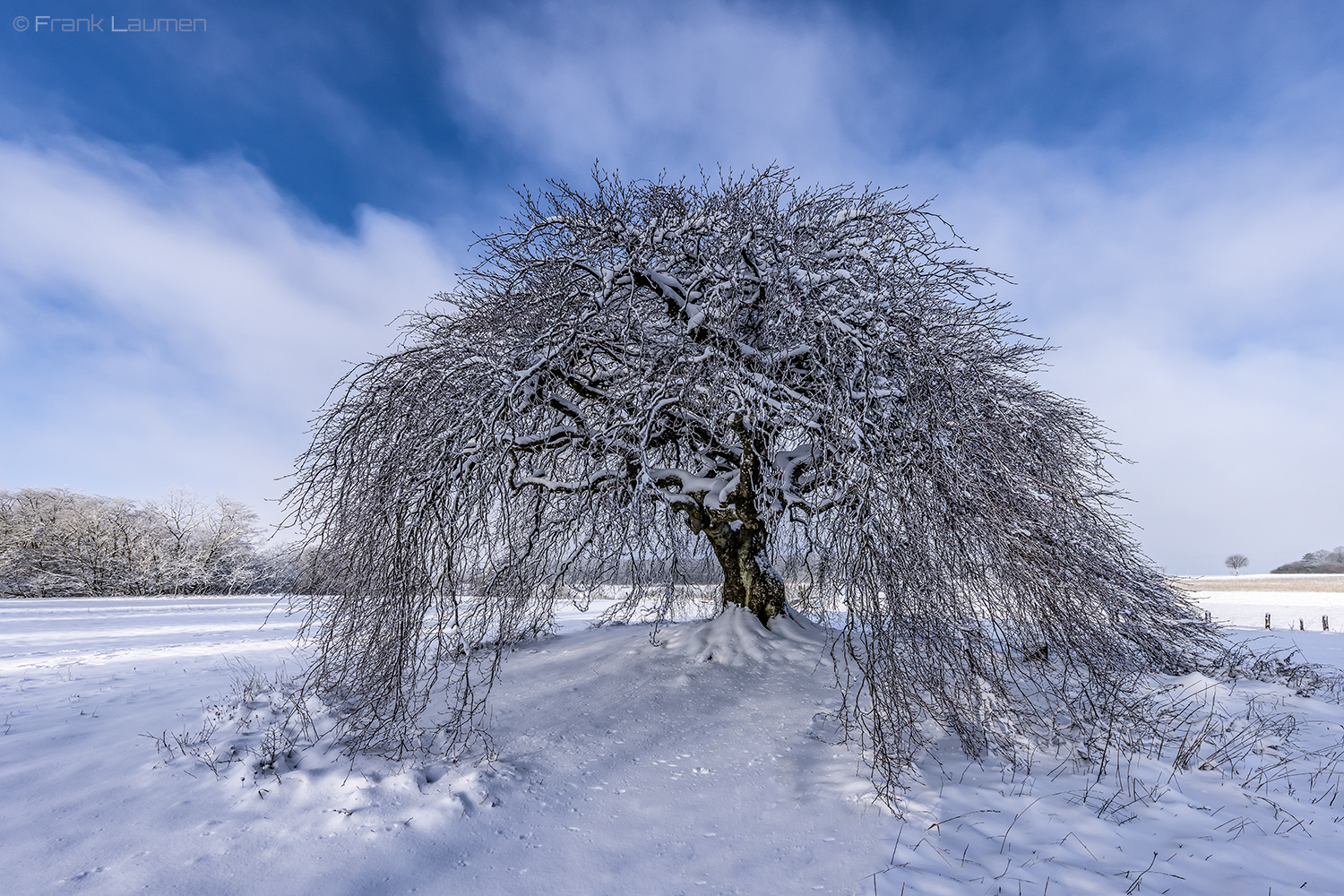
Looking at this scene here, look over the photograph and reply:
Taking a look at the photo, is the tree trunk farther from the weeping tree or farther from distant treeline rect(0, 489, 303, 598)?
distant treeline rect(0, 489, 303, 598)

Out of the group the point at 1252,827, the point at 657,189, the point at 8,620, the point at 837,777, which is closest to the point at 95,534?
the point at 8,620

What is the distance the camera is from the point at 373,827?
131 inches

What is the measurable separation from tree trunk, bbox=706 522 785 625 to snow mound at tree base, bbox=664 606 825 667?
0.17 metres

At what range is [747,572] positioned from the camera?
7.28 m

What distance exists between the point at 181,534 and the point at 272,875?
31.1 meters

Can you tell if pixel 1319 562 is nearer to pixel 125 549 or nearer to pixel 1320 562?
pixel 1320 562

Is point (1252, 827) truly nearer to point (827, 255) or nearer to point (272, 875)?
point (827, 255)

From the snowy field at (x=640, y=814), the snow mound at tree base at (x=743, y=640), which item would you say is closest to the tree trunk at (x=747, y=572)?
the snow mound at tree base at (x=743, y=640)

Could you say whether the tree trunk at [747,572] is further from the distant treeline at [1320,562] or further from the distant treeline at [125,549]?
the distant treeline at [1320,562]

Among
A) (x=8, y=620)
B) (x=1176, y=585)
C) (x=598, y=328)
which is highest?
(x=598, y=328)

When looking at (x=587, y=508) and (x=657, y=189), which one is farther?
(x=587, y=508)

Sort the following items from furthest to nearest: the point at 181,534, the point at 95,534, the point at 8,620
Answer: the point at 181,534
the point at 95,534
the point at 8,620

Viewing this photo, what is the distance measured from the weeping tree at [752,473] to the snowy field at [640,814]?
0.45 m

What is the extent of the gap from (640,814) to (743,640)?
3.08 m
